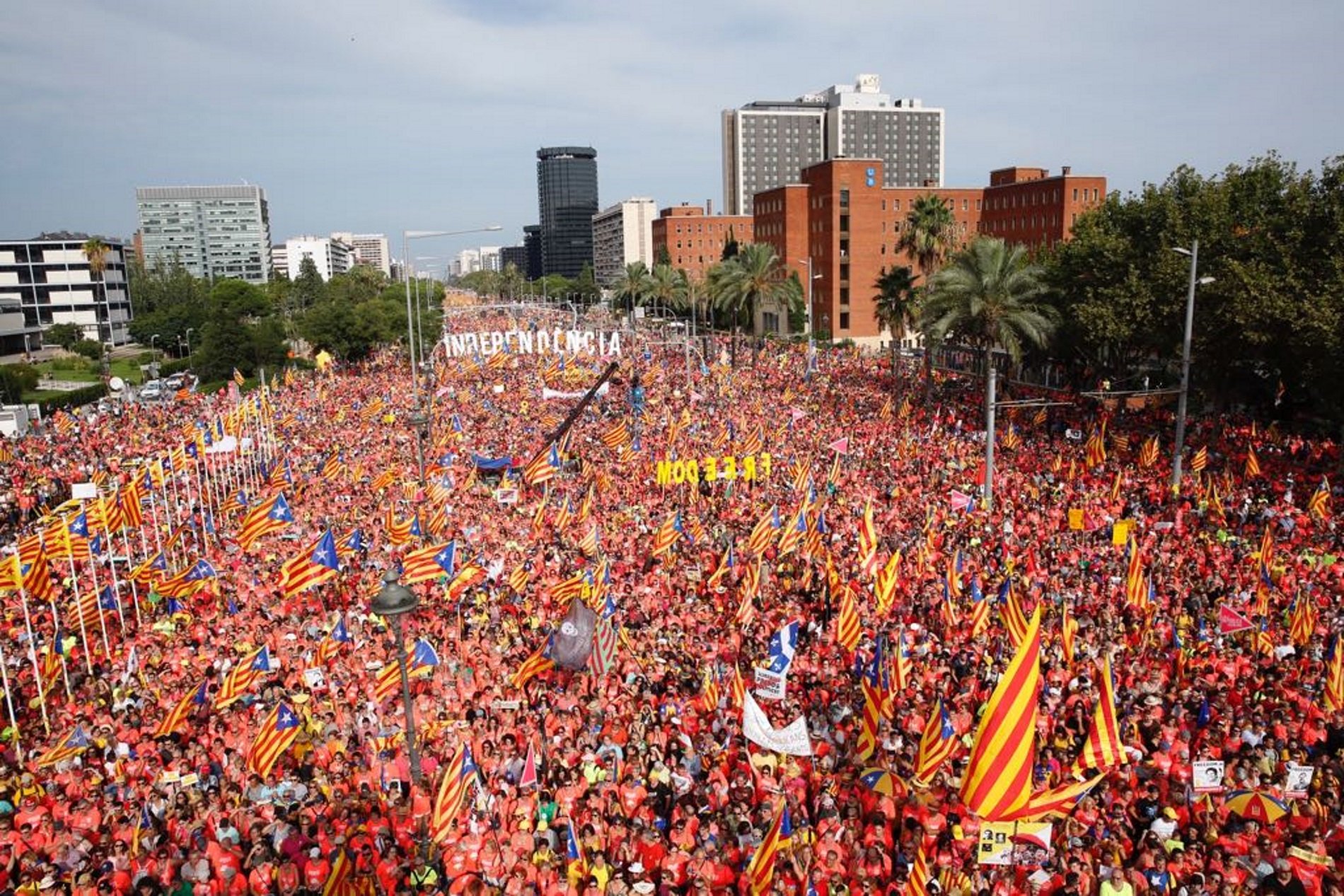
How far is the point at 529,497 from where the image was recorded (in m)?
27.4

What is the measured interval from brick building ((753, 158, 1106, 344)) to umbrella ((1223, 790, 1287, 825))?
229 feet

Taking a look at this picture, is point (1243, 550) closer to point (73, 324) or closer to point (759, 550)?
point (759, 550)

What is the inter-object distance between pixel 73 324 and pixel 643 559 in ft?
320

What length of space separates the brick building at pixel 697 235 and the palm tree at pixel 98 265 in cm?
6952

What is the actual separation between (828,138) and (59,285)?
12898cm

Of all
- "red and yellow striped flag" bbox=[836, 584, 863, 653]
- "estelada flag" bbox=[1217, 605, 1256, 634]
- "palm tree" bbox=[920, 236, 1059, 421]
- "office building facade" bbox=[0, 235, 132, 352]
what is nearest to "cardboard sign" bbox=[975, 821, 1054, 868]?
"red and yellow striped flag" bbox=[836, 584, 863, 653]

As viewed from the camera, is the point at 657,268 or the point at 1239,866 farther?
the point at 657,268

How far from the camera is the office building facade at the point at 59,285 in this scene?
4193 inches

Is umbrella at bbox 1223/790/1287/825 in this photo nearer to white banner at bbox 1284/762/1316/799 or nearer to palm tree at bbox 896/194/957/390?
white banner at bbox 1284/762/1316/799

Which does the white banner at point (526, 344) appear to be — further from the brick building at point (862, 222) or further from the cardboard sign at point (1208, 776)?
the cardboard sign at point (1208, 776)

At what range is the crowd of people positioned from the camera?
33.3 ft

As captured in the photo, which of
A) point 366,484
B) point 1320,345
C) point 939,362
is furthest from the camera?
point 939,362

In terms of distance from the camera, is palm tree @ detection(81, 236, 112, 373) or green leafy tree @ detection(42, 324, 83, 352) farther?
palm tree @ detection(81, 236, 112, 373)

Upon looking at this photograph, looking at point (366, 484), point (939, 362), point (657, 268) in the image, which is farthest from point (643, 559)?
point (657, 268)
